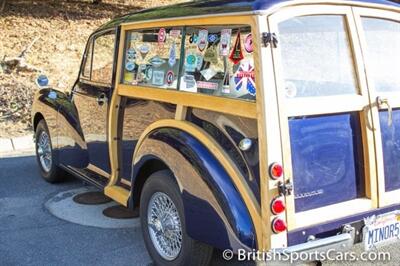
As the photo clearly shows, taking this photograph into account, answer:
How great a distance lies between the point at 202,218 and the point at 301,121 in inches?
33.8

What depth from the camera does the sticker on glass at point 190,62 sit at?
3.71 m

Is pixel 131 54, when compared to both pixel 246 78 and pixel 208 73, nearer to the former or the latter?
pixel 208 73

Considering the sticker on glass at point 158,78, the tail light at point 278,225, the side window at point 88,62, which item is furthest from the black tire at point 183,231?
the side window at point 88,62

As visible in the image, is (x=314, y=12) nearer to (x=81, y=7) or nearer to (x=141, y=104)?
(x=141, y=104)

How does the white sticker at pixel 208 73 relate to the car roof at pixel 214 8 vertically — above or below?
below

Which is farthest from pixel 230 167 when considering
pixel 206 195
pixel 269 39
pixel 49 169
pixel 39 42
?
pixel 39 42

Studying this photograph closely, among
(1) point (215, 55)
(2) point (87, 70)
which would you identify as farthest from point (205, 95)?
(2) point (87, 70)

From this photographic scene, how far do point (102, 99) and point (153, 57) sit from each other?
77 centimetres

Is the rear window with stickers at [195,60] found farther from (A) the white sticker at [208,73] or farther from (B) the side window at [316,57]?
(B) the side window at [316,57]

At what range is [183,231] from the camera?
342cm

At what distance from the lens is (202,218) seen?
3203mm

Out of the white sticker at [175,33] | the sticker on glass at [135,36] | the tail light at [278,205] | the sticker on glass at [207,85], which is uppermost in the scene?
the sticker on glass at [135,36]

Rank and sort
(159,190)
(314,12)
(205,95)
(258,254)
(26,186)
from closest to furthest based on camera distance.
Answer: (258,254) < (314,12) < (205,95) < (159,190) < (26,186)

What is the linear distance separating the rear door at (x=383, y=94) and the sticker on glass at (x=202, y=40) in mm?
1005
